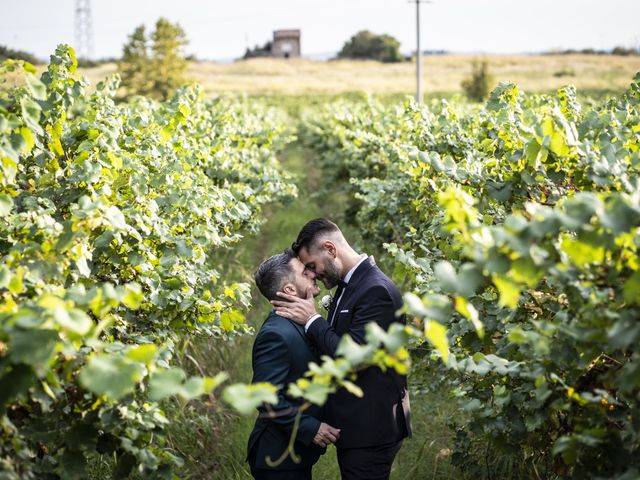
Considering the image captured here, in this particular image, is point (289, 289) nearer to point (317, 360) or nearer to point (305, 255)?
point (305, 255)

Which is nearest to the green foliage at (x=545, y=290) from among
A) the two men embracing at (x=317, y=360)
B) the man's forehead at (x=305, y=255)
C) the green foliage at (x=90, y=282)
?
the two men embracing at (x=317, y=360)

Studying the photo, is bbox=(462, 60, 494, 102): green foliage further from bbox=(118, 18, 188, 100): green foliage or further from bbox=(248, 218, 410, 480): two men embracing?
bbox=(248, 218, 410, 480): two men embracing

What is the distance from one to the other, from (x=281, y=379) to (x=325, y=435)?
39cm

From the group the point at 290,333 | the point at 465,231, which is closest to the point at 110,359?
the point at 465,231

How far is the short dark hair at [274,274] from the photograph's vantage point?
3.61m

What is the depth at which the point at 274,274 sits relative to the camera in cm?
361

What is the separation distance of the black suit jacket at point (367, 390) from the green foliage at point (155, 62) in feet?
170

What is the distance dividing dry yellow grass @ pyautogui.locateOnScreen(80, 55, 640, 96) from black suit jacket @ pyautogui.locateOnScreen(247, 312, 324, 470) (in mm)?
59236

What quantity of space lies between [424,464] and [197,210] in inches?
112

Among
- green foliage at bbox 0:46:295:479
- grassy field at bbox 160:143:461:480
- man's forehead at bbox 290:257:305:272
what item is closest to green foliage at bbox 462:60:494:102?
grassy field at bbox 160:143:461:480

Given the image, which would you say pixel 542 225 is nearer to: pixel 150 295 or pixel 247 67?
pixel 150 295

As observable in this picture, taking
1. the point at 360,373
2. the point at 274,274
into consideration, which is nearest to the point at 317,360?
the point at 360,373

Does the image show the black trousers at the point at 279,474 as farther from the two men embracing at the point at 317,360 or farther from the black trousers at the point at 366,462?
the black trousers at the point at 366,462

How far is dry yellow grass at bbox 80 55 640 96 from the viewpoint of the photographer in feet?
223
